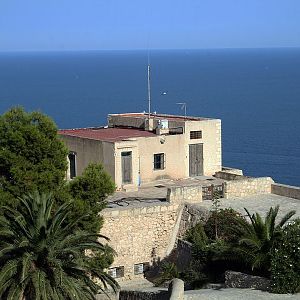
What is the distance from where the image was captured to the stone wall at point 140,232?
23.9m

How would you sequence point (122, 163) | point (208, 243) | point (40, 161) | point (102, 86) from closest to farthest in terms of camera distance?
point (40, 161) → point (208, 243) → point (122, 163) → point (102, 86)

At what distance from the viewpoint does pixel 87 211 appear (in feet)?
63.8

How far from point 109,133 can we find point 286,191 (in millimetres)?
7825

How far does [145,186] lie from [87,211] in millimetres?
9461

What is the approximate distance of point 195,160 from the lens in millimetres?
30672

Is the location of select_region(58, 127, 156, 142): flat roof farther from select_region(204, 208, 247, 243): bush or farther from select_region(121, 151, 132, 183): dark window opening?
select_region(204, 208, 247, 243): bush

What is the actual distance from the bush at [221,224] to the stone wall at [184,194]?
181 cm

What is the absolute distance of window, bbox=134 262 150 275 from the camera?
960 inches

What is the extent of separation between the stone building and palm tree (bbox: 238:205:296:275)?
879cm

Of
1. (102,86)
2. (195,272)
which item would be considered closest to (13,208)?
(195,272)

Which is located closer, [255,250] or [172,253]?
[255,250]

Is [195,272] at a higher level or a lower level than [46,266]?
lower

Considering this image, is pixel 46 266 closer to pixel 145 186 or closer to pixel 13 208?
pixel 13 208

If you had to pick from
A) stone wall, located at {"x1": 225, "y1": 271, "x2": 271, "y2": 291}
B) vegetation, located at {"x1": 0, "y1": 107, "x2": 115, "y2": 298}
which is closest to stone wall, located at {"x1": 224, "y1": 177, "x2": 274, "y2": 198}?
vegetation, located at {"x1": 0, "y1": 107, "x2": 115, "y2": 298}
